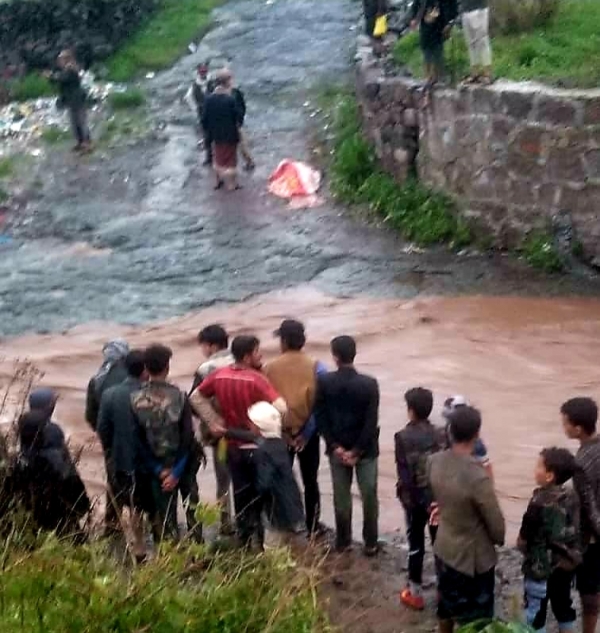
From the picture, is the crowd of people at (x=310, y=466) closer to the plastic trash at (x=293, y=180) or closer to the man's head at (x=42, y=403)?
the man's head at (x=42, y=403)

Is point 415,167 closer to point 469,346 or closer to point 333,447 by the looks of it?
point 469,346

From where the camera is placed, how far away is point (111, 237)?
1409 cm

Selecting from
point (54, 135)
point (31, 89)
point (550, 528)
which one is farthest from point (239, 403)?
point (31, 89)

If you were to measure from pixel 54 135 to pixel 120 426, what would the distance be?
1244 centimetres

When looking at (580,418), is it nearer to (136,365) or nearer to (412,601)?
(412,601)

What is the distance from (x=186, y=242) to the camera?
13.7 meters

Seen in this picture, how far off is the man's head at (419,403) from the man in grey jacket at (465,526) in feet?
1.40

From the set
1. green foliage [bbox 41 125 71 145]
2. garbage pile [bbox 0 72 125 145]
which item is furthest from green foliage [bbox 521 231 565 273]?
garbage pile [bbox 0 72 125 145]

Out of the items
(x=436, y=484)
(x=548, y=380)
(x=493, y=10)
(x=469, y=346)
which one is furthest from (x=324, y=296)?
(x=436, y=484)

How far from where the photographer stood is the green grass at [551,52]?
41.5 ft

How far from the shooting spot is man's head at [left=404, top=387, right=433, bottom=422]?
5.82 metres

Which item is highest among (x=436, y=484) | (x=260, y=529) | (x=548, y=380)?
(x=436, y=484)

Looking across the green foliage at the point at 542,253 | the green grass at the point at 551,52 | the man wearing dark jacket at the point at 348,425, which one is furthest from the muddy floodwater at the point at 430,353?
the green grass at the point at 551,52

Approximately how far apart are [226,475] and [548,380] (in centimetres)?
396
